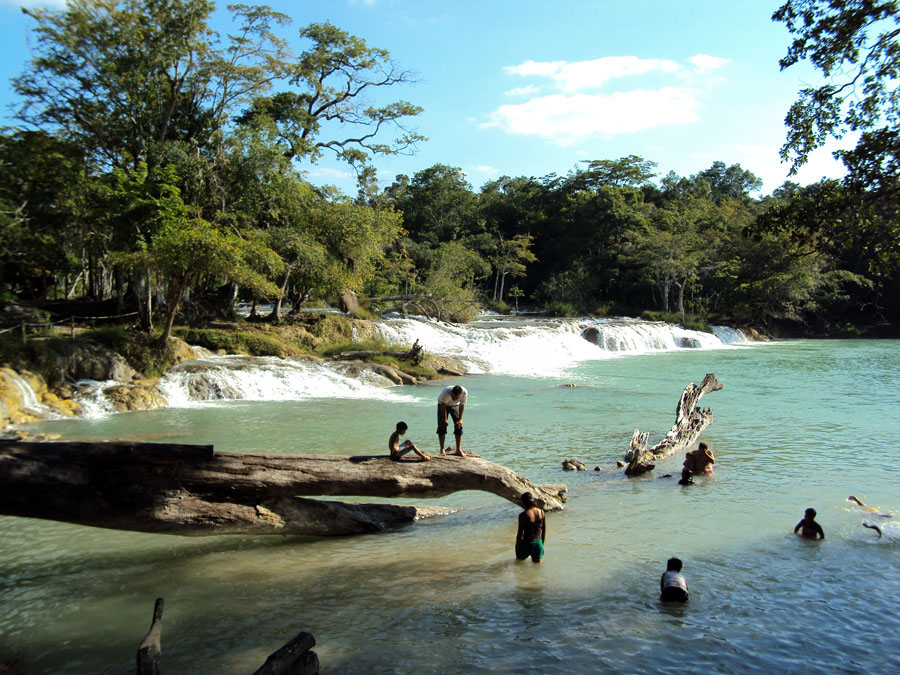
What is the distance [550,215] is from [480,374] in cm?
3547

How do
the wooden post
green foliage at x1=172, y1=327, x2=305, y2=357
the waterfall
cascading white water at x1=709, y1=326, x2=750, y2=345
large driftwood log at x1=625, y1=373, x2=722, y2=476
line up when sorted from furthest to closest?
cascading white water at x1=709, y1=326, x2=750, y2=345 → green foliage at x1=172, y1=327, x2=305, y2=357 → the waterfall → large driftwood log at x1=625, y1=373, x2=722, y2=476 → the wooden post

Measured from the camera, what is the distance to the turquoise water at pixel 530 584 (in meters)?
4.39

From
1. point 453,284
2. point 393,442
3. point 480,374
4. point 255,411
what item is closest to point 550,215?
point 453,284

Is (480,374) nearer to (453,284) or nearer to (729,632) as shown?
(453,284)

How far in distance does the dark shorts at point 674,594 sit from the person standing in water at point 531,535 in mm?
1243

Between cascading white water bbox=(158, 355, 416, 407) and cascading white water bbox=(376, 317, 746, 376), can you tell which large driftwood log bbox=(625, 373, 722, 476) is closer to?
cascading white water bbox=(158, 355, 416, 407)

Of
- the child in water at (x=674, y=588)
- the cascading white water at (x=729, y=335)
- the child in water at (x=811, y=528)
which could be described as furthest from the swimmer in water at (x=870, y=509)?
the cascading white water at (x=729, y=335)

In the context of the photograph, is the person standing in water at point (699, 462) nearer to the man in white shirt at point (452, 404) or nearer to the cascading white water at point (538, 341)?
the man in white shirt at point (452, 404)

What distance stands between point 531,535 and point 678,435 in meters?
5.94

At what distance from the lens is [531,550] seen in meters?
6.05

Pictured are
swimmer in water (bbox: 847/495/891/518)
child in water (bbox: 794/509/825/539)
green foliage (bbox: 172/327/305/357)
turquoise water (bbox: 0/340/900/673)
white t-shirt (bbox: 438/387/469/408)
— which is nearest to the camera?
turquoise water (bbox: 0/340/900/673)

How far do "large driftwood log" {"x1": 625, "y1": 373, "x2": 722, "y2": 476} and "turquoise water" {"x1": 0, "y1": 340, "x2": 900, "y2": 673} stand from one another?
0.92 feet

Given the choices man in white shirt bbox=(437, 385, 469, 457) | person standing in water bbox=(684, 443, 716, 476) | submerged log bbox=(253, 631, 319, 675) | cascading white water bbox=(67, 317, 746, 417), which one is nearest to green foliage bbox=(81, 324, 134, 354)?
cascading white water bbox=(67, 317, 746, 417)

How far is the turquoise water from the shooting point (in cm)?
439
